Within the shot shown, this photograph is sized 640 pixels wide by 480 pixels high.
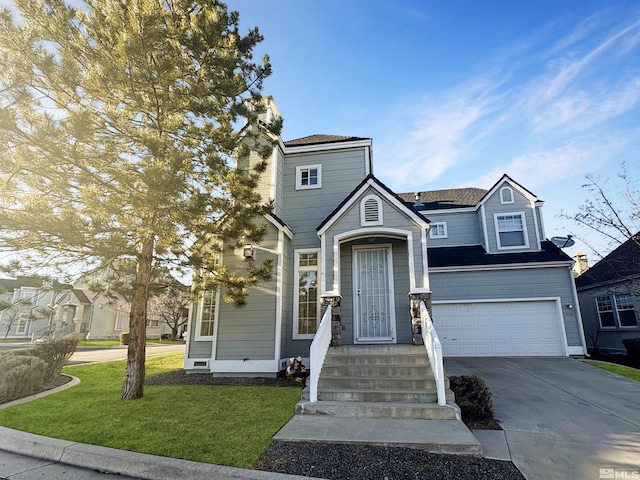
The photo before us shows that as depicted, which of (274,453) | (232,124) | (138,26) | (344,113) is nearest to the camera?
(274,453)

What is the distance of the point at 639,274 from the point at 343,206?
11261mm

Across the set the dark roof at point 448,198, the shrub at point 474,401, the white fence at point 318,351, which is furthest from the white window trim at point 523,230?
the white fence at point 318,351

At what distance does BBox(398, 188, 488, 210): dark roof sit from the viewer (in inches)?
630

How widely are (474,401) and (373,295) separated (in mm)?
3775

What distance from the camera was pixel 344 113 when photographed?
33.1 feet

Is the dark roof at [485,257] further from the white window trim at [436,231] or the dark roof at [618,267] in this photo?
the dark roof at [618,267]

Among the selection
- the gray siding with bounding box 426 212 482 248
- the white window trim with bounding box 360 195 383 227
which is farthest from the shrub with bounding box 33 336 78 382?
the gray siding with bounding box 426 212 482 248

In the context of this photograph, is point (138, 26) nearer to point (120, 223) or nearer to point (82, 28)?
point (82, 28)

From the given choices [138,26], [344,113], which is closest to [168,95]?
[138,26]

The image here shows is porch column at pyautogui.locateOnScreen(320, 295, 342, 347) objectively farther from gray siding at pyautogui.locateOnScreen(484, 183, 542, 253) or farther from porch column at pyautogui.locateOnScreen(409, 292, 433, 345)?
gray siding at pyautogui.locateOnScreen(484, 183, 542, 253)

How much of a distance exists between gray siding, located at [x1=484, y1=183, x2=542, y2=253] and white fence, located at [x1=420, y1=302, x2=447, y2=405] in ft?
28.6

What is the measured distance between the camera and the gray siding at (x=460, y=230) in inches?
595

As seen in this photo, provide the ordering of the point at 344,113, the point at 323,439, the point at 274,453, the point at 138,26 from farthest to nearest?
the point at 344,113 < the point at 138,26 < the point at 323,439 < the point at 274,453

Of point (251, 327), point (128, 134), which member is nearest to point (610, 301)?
point (251, 327)
